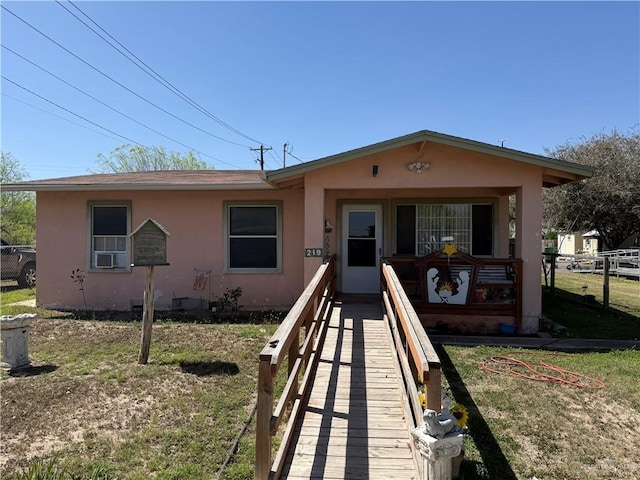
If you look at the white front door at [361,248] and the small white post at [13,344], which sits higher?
the white front door at [361,248]

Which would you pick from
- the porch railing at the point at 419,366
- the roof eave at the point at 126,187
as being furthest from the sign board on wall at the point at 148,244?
the porch railing at the point at 419,366

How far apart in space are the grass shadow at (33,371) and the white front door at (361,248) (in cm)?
588

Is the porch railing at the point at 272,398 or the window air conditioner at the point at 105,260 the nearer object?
the porch railing at the point at 272,398

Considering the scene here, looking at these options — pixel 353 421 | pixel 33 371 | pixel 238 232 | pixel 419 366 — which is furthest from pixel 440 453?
pixel 238 232

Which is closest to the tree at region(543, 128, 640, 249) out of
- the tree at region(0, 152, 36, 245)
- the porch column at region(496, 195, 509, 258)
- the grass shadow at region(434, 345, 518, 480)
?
the porch column at region(496, 195, 509, 258)

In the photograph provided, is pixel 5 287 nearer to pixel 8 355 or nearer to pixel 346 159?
pixel 8 355

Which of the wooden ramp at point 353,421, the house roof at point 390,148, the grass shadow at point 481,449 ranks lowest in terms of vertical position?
the grass shadow at point 481,449

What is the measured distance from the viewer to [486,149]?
745 centimetres

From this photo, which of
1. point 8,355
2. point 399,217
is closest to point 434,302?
point 399,217

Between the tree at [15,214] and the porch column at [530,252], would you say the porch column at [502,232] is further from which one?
the tree at [15,214]

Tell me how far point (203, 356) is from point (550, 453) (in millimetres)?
4590

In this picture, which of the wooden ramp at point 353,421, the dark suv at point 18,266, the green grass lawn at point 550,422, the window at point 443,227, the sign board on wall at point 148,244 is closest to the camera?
the wooden ramp at point 353,421

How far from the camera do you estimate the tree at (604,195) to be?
22031mm

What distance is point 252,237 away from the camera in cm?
973
